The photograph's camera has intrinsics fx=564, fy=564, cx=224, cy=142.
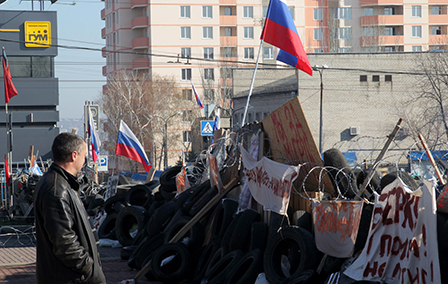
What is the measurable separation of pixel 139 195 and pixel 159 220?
412 centimetres

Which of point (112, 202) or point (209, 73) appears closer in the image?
point (112, 202)

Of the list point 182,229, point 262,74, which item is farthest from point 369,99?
point 182,229

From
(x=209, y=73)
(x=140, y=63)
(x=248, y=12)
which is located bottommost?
(x=209, y=73)

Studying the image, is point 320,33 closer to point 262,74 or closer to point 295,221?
point 262,74

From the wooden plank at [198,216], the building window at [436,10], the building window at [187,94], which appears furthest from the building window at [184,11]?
the wooden plank at [198,216]

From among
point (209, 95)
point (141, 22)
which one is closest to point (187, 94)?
point (209, 95)

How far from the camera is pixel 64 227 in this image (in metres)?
4.23

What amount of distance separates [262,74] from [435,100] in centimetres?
1684

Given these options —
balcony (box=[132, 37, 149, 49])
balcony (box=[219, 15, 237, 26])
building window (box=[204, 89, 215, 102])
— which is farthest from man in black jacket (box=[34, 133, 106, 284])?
balcony (box=[219, 15, 237, 26])

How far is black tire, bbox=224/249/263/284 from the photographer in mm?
8453

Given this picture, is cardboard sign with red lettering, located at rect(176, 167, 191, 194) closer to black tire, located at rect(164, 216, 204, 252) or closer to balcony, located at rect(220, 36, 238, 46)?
black tire, located at rect(164, 216, 204, 252)

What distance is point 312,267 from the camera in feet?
25.5

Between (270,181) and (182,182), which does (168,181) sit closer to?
(182,182)

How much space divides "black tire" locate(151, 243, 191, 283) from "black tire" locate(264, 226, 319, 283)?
6.08 feet
